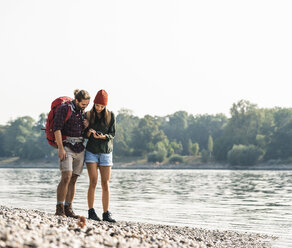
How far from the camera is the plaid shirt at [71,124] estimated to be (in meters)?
9.31

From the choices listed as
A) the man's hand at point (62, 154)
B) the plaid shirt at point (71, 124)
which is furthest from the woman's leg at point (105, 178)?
the man's hand at point (62, 154)

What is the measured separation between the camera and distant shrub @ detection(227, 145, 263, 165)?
99562mm

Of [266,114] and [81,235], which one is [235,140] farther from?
[81,235]

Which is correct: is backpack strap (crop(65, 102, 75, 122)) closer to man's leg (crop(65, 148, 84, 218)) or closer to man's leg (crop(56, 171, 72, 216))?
man's leg (crop(65, 148, 84, 218))

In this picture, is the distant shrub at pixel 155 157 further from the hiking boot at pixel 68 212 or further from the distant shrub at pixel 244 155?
the hiking boot at pixel 68 212

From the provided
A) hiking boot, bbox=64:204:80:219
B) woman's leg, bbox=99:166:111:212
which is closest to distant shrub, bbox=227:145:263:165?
woman's leg, bbox=99:166:111:212

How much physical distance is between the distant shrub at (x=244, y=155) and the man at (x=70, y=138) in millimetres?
91739

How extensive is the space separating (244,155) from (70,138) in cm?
9243

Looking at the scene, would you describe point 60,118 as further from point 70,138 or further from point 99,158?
point 99,158

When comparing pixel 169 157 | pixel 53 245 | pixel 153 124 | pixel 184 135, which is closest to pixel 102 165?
pixel 53 245

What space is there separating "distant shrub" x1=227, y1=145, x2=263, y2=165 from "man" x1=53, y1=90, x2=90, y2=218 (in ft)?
301

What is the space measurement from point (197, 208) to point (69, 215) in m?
13.3

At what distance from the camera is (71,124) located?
31.2ft

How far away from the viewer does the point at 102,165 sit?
385 inches
